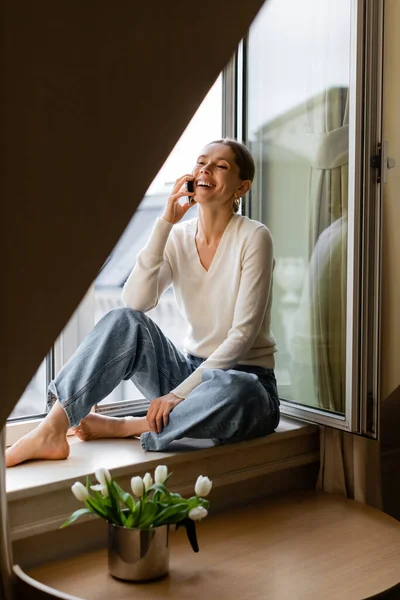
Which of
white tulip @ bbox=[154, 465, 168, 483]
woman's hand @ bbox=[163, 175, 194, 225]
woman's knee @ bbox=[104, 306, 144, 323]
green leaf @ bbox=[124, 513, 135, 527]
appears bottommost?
green leaf @ bbox=[124, 513, 135, 527]

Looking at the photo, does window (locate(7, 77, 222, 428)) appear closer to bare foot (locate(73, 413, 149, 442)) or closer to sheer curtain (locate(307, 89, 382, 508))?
bare foot (locate(73, 413, 149, 442))

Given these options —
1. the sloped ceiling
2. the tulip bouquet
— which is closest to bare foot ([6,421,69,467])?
the tulip bouquet

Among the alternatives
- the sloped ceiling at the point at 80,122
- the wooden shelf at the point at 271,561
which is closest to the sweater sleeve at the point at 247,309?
the wooden shelf at the point at 271,561

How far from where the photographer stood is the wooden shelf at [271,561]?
4.90 ft

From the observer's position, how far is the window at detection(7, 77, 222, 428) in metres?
2.14

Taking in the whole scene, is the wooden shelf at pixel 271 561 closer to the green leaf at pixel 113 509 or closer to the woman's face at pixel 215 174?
the green leaf at pixel 113 509

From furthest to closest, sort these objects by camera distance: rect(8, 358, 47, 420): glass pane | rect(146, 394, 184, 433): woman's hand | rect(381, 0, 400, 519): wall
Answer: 1. rect(381, 0, 400, 519): wall
2. rect(8, 358, 47, 420): glass pane
3. rect(146, 394, 184, 433): woman's hand

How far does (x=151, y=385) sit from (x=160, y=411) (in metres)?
0.15

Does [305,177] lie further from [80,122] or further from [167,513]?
[80,122]

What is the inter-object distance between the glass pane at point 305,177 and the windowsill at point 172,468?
205 millimetres

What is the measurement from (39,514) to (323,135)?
1.41 meters

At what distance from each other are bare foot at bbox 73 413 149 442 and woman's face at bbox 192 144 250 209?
706 millimetres

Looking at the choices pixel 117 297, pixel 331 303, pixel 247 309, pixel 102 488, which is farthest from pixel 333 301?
pixel 117 297

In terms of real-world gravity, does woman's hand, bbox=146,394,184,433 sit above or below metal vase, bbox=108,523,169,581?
above
